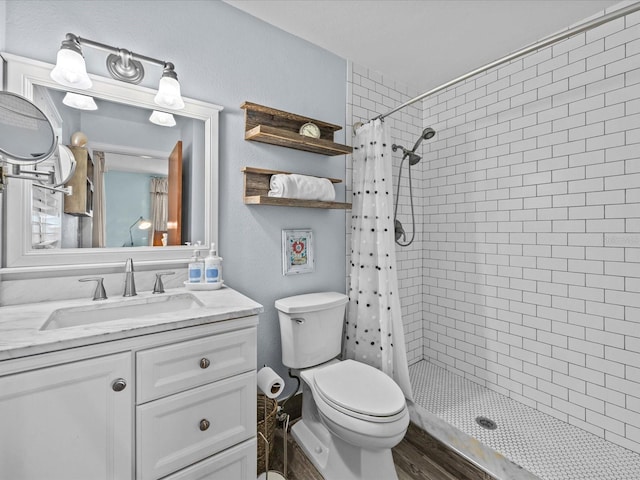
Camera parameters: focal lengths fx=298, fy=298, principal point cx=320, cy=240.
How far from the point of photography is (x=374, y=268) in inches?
80.0

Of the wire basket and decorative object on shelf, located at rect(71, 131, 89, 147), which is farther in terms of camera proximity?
the wire basket

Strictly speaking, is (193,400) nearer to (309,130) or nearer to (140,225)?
(140,225)

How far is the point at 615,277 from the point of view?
168cm

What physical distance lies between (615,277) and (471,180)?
1070 mm

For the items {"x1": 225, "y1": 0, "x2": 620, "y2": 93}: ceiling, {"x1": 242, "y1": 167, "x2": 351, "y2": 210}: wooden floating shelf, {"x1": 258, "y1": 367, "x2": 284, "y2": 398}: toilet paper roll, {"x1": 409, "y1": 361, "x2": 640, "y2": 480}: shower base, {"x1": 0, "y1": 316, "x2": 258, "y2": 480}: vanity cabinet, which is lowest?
{"x1": 409, "y1": 361, "x2": 640, "y2": 480}: shower base

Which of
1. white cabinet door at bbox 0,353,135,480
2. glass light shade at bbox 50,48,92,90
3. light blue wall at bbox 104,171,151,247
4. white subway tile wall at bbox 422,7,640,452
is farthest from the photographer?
white subway tile wall at bbox 422,7,640,452

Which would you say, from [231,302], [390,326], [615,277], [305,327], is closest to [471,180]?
[615,277]

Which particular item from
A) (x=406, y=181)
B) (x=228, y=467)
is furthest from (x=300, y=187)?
(x=228, y=467)

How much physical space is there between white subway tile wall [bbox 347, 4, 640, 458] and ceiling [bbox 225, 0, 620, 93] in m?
0.14

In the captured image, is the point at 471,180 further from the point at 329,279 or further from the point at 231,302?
the point at 231,302

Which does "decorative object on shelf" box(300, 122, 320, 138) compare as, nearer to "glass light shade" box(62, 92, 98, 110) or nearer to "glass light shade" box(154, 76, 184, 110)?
"glass light shade" box(154, 76, 184, 110)

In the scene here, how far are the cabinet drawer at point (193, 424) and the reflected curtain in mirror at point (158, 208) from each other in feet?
2.59

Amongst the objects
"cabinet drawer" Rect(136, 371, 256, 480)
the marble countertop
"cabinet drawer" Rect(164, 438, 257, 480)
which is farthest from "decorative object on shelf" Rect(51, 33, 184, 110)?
"cabinet drawer" Rect(164, 438, 257, 480)

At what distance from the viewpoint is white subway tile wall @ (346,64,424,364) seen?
2340 mm
